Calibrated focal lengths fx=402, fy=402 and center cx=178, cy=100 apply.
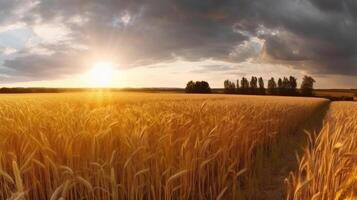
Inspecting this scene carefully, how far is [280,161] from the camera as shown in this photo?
26.8ft

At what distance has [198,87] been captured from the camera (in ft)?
243

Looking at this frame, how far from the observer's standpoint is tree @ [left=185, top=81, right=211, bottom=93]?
73.6 meters

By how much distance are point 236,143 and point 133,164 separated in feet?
7.96

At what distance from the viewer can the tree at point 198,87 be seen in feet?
242

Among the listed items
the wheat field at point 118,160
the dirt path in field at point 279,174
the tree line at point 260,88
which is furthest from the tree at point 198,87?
the wheat field at point 118,160

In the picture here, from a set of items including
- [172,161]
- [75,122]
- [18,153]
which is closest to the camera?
[172,161]

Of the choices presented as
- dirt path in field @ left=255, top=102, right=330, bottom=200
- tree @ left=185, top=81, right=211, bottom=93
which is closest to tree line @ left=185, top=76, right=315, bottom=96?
tree @ left=185, top=81, right=211, bottom=93

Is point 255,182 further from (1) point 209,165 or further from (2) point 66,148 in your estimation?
(2) point 66,148

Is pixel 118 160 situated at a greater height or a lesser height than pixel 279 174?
greater

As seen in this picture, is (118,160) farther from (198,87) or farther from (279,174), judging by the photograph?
(198,87)

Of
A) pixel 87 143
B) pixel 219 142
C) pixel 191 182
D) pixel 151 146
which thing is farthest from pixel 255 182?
pixel 87 143

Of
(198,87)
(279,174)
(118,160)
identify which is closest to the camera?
(118,160)

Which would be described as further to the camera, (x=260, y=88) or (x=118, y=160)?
(x=260, y=88)

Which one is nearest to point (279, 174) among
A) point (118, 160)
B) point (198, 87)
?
point (118, 160)
